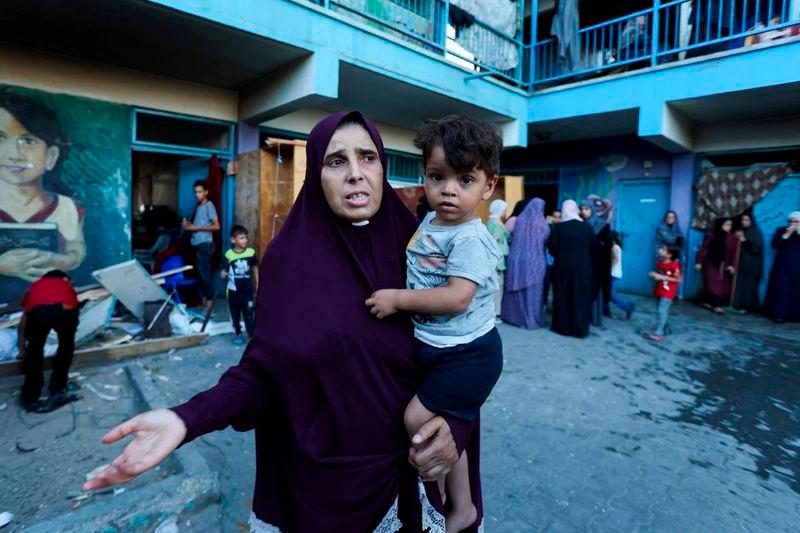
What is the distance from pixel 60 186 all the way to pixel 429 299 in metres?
6.40

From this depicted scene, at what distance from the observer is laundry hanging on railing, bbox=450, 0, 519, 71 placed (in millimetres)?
7867

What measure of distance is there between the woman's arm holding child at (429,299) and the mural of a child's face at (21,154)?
6277 millimetres

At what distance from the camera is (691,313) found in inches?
307

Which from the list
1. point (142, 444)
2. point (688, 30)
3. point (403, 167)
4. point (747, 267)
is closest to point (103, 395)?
point (142, 444)

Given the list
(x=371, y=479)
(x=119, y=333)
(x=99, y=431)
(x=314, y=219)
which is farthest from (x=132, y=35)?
(x=371, y=479)

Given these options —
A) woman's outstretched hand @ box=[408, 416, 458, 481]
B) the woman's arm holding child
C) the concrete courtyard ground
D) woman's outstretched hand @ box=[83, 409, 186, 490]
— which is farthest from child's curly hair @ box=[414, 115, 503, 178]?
the concrete courtyard ground

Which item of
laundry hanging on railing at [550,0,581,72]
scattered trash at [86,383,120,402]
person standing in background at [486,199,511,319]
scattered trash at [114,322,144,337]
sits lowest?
scattered trash at [86,383,120,402]

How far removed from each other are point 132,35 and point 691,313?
915cm

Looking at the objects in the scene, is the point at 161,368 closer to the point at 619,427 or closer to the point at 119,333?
the point at 119,333

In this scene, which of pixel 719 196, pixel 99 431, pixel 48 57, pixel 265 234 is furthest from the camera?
pixel 719 196

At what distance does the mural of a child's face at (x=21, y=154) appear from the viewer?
5285mm

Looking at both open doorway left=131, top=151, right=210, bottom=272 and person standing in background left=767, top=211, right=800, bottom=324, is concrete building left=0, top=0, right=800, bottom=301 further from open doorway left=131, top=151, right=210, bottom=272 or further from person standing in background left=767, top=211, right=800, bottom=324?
person standing in background left=767, top=211, right=800, bottom=324

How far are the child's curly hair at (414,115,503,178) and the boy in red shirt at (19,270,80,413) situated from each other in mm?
3579

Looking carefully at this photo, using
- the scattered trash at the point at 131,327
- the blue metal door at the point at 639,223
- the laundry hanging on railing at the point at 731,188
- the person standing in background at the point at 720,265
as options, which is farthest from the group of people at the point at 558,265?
the scattered trash at the point at 131,327
